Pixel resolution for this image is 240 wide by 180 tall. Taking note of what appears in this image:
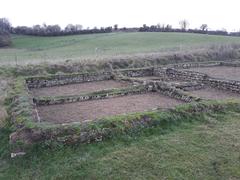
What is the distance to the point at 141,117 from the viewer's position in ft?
30.2

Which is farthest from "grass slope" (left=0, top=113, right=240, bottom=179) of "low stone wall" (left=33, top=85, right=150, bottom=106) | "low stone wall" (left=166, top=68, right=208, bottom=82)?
"low stone wall" (left=166, top=68, right=208, bottom=82)

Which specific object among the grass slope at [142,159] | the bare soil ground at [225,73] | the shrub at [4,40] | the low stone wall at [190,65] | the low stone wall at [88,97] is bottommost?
the grass slope at [142,159]

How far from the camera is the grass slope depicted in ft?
21.7

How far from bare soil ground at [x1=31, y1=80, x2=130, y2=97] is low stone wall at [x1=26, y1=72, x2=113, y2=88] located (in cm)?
71

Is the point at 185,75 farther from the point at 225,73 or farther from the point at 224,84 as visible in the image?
the point at 224,84

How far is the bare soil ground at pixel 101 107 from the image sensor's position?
10.8 metres

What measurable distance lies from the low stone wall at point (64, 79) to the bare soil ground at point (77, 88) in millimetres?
713

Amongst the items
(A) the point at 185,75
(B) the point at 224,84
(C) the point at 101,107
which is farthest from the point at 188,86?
(C) the point at 101,107

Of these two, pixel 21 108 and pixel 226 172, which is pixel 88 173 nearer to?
pixel 226 172

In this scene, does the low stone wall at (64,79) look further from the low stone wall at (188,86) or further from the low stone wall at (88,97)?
the low stone wall at (188,86)

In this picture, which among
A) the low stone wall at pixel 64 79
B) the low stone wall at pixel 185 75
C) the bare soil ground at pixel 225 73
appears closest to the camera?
the low stone wall at pixel 185 75

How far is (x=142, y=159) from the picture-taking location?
283 inches

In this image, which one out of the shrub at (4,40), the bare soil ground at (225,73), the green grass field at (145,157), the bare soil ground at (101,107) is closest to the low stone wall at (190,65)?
the bare soil ground at (225,73)

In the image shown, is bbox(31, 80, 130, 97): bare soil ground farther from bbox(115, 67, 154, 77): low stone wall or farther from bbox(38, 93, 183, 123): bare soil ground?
bbox(38, 93, 183, 123): bare soil ground
